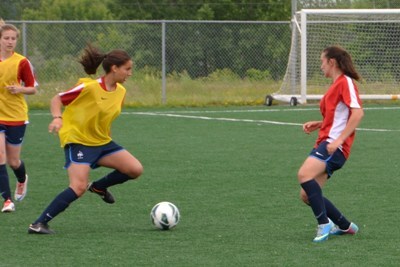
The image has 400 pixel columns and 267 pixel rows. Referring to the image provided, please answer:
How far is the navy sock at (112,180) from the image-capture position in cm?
808

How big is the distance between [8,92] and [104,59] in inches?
62.2

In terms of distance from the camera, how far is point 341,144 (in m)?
7.08

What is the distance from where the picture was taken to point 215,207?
349 inches

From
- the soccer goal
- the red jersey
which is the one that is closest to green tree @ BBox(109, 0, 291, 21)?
the soccer goal

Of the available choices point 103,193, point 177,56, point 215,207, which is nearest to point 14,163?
point 103,193

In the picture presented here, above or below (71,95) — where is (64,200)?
below

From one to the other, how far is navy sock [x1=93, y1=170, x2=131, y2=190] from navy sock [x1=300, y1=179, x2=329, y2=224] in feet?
5.11

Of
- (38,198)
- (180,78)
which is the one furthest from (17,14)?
(38,198)

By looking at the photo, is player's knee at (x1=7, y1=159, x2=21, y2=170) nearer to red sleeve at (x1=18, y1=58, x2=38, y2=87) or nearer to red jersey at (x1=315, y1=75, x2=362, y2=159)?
red sleeve at (x1=18, y1=58, x2=38, y2=87)

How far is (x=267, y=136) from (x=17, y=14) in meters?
19.8

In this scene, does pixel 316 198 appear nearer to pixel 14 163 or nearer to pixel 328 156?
pixel 328 156

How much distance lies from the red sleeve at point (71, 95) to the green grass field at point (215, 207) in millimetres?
963

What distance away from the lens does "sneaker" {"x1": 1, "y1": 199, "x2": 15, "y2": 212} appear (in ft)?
28.4

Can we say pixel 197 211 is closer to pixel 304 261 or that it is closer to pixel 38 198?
pixel 38 198
